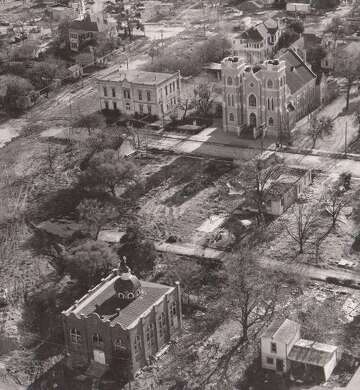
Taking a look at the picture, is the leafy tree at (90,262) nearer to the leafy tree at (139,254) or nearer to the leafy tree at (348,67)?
the leafy tree at (139,254)

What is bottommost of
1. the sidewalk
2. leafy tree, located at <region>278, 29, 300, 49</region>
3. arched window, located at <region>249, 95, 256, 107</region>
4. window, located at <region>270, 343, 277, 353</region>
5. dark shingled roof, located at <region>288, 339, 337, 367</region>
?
the sidewalk

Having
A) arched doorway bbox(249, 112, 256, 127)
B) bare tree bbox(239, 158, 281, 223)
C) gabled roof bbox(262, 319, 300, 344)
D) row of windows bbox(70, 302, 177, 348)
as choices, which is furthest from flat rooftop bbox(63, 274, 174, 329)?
arched doorway bbox(249, 112, 256, 127)

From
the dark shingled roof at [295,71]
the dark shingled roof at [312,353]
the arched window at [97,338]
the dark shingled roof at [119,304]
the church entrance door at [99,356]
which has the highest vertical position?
the dark shingled roof at [295,71]

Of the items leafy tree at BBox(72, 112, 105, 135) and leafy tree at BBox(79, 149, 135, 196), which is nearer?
leafy tree at BBox(79, 149, 135, 196)

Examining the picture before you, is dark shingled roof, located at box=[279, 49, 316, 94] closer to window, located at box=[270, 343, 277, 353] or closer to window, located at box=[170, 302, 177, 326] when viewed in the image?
window, located at box=[170, 302, 177, 326]

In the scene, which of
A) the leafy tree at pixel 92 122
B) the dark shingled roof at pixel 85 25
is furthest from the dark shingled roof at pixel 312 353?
the dark shingled roof at pixel 85 25

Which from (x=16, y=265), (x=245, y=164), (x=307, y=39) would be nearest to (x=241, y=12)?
(x=307, y=39)

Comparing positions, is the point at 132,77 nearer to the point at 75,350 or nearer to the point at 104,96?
the point at 104,96

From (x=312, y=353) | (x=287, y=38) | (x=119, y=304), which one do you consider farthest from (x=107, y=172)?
(x=287, y=38)
